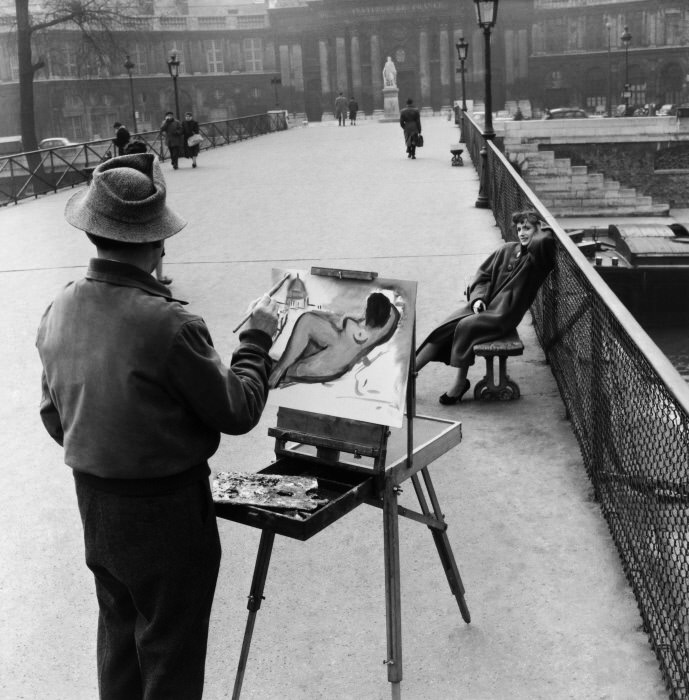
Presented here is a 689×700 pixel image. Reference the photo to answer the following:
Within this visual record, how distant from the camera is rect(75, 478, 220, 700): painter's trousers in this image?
9.35ft

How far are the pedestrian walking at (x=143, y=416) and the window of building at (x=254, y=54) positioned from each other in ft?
242

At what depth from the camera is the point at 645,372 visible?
4.38 metres

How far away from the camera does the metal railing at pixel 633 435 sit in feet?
12.9

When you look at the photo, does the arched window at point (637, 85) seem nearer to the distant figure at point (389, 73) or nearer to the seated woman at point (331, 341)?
the distant figure at point (389, 73)

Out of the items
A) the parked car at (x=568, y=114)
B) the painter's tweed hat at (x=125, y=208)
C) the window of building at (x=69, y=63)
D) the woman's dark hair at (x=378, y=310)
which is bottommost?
the parked car at (x=568, y=114)

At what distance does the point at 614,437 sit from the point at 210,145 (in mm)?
32085

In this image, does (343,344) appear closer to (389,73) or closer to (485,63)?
(485,63)

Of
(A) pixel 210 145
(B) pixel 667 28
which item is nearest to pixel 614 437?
(A) pixel 210 145

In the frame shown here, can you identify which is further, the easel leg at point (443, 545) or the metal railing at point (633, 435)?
the easel leg at point (443, 545)

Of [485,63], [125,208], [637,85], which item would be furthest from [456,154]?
[637,85]

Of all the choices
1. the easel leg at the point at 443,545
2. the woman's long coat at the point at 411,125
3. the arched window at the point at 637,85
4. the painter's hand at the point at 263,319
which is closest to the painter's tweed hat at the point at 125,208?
the painter's hand at the point at 263,319

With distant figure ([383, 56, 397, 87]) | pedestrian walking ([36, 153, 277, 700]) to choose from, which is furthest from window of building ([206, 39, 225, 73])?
pedestrian walking ([36, 153, 277, 700])

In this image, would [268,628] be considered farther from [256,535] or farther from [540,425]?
[540,425]

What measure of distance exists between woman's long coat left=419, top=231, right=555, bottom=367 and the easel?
329cm
